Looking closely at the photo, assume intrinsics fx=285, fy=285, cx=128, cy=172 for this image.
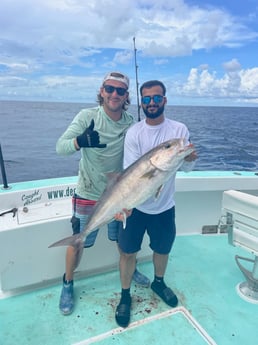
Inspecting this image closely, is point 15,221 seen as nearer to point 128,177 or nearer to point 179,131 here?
point 128,177

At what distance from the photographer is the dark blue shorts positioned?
93.7 inches

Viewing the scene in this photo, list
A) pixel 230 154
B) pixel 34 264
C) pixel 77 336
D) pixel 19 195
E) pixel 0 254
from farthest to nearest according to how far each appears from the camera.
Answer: pixel 230 154 → pixel 19 195 → pixel 34 264 → pixel 0 254 → pixel 77 336

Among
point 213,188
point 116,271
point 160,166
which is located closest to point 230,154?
point 213,188

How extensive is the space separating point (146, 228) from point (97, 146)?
839 millimetres

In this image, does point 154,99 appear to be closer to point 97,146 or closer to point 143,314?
point 97,146

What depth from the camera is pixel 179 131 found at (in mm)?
2291

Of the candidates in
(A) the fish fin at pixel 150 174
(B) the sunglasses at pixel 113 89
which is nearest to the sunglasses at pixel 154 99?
(B) the sunglasses at pixel 113 89

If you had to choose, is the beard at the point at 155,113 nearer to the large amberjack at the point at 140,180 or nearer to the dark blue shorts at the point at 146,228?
the large amberjack at the point at 140,180

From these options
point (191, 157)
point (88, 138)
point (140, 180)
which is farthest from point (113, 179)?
point (191, 157)

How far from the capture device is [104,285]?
9.29 ft

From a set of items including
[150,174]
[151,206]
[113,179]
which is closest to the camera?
[150,174]

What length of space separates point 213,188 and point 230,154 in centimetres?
977

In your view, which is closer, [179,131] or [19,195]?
[179,131]

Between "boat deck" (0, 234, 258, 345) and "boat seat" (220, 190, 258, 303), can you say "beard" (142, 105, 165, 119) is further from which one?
"boat deck" (0, 234, 258, 345)
